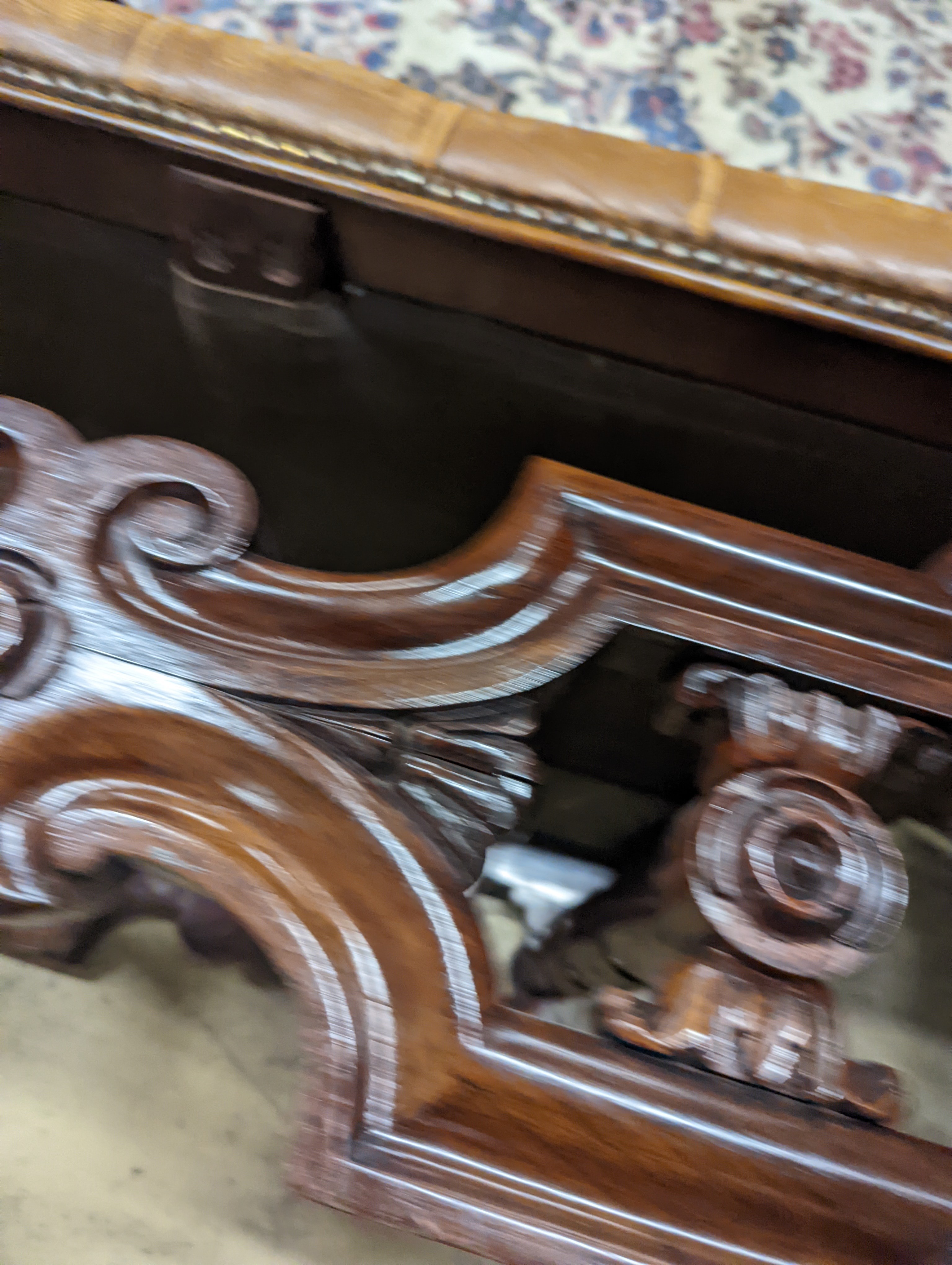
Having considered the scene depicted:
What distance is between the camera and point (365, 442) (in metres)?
0.55

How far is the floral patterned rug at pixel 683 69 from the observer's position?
65 centimetres

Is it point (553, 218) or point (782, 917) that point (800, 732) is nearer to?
point (782, 917)

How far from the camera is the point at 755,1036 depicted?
392 mm

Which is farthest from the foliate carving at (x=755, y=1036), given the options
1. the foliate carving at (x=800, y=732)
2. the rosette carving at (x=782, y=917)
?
the foliate carving at (x=800, y=732)

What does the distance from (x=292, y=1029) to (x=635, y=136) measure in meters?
0.78

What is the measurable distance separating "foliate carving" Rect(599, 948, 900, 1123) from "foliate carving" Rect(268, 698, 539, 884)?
0.36 ft

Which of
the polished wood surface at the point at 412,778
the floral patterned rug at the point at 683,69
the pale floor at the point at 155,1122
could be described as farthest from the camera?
the floral patterned rug at the point at 683,69

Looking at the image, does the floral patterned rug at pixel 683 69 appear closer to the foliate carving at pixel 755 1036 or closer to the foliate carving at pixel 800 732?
the foliate carving at pixel 800 732

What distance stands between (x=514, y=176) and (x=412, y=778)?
0.34 metres

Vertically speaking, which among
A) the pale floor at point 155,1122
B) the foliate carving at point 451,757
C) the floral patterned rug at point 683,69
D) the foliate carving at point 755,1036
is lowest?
the pale floor at point 155,1122

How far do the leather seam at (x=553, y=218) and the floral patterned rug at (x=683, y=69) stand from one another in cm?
→ 25

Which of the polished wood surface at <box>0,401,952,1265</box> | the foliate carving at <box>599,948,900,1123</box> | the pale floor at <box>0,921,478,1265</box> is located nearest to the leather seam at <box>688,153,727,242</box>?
the polished wood surface at <box>0,401,952,1265</box>

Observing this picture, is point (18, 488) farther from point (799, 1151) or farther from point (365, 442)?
point (799, 1151)

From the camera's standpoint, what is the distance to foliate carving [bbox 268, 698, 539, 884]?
1.43 ft
